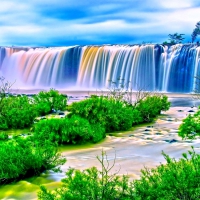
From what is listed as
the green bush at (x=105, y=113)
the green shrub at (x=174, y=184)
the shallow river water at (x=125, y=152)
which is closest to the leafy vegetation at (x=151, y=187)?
the green shrub at (x=174, y=184)

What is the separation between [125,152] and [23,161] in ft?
9.45

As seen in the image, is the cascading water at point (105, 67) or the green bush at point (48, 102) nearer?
the green bush at point (48, 102)

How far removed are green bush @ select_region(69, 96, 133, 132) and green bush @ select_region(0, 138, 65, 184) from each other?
13.6 feet

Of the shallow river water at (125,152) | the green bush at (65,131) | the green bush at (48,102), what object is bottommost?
the shallow river water at (125,152)

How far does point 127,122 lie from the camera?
1195cm

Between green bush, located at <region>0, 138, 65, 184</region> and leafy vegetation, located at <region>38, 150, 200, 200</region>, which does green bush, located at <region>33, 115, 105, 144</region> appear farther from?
leafy vegetation, located at <region>38, 150, 200, 200</region>

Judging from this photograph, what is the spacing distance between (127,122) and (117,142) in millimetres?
1783

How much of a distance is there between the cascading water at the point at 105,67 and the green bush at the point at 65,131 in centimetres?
2240

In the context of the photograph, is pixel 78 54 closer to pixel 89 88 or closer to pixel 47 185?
pixel 89 88

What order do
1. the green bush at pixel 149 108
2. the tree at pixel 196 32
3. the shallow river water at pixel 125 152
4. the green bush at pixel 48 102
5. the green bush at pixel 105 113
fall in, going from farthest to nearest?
the tree at pixel 196 32
the green bush at pixel 48 102
the green bush at pixel 149 108
the green bush at pixel 105 113
the shallow river water at pixel 125 152

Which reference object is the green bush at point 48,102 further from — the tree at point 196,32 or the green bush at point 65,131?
the tree at point 196,32

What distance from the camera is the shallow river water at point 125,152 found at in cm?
642

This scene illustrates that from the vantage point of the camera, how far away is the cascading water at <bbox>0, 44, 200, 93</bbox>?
34.2m

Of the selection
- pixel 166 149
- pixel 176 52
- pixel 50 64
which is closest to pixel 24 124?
pixel 166 149
